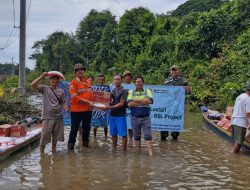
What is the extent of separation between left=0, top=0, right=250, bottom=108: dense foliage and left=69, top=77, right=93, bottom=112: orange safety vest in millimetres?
11536

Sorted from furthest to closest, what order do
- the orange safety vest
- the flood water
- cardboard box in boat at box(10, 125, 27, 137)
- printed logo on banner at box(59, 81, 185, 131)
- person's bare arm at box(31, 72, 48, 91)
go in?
printed logo on banner at box(59, 81, 185, 131)
cardboard box in boat at box(10, 125, 27, 137)
the orange safety vest
person's bare arm at box(31, 72, 48, 91)
the flood water

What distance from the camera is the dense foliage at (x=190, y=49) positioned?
909 inches

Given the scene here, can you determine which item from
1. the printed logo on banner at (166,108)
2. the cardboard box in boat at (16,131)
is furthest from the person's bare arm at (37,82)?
the printed logo on banner at (166,108)

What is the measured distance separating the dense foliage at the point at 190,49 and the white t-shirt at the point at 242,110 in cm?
1003

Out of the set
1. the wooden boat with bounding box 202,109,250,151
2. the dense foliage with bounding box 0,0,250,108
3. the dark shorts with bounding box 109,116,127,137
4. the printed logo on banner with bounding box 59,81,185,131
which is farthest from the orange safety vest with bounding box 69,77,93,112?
the dense foliage with bounding box 0,0,250,108

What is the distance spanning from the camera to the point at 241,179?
735cm

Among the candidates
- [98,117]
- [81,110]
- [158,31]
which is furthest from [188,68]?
[81,110]

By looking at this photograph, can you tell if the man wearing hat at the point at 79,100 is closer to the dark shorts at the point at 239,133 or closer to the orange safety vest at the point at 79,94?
the orange safety vest at the point at 79,94

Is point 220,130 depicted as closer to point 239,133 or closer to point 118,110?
point 239,133

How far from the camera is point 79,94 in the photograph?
9.42 metres

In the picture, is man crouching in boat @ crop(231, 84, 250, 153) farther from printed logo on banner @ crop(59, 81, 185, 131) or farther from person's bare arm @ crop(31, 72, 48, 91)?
person's bare arm @ crop(31, 72, 48, 91)

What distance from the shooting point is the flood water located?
22.1 ft

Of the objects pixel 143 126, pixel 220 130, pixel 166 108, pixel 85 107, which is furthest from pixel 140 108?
pixel 220 130

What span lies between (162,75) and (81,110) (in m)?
19.7
